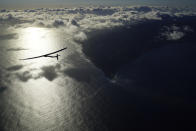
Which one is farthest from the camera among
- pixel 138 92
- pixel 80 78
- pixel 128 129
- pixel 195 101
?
pixel 80 78

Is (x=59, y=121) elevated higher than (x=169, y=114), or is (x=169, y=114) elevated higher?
(x=169, y=114)

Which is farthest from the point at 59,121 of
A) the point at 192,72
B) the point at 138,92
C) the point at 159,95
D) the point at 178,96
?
the point at 192,72

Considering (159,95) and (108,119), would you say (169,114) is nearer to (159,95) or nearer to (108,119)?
(159,95)

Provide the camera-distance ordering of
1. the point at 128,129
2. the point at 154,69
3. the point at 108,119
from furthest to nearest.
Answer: the point at 154,69 → the point at 108,119 → the point at 128,129

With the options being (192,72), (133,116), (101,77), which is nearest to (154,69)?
(192,72)

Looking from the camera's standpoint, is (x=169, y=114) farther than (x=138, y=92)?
No

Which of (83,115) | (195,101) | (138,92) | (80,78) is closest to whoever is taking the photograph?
(83,115)

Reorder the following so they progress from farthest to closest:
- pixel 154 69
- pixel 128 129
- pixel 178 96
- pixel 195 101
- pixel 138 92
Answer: pixel 154 69
pixel 138 92
pixel 178 96
pixel 195 101
pixel 128 129

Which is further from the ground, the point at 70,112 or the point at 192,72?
the point at 192,72

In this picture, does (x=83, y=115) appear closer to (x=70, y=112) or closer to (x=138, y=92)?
(x=70, y=112)
